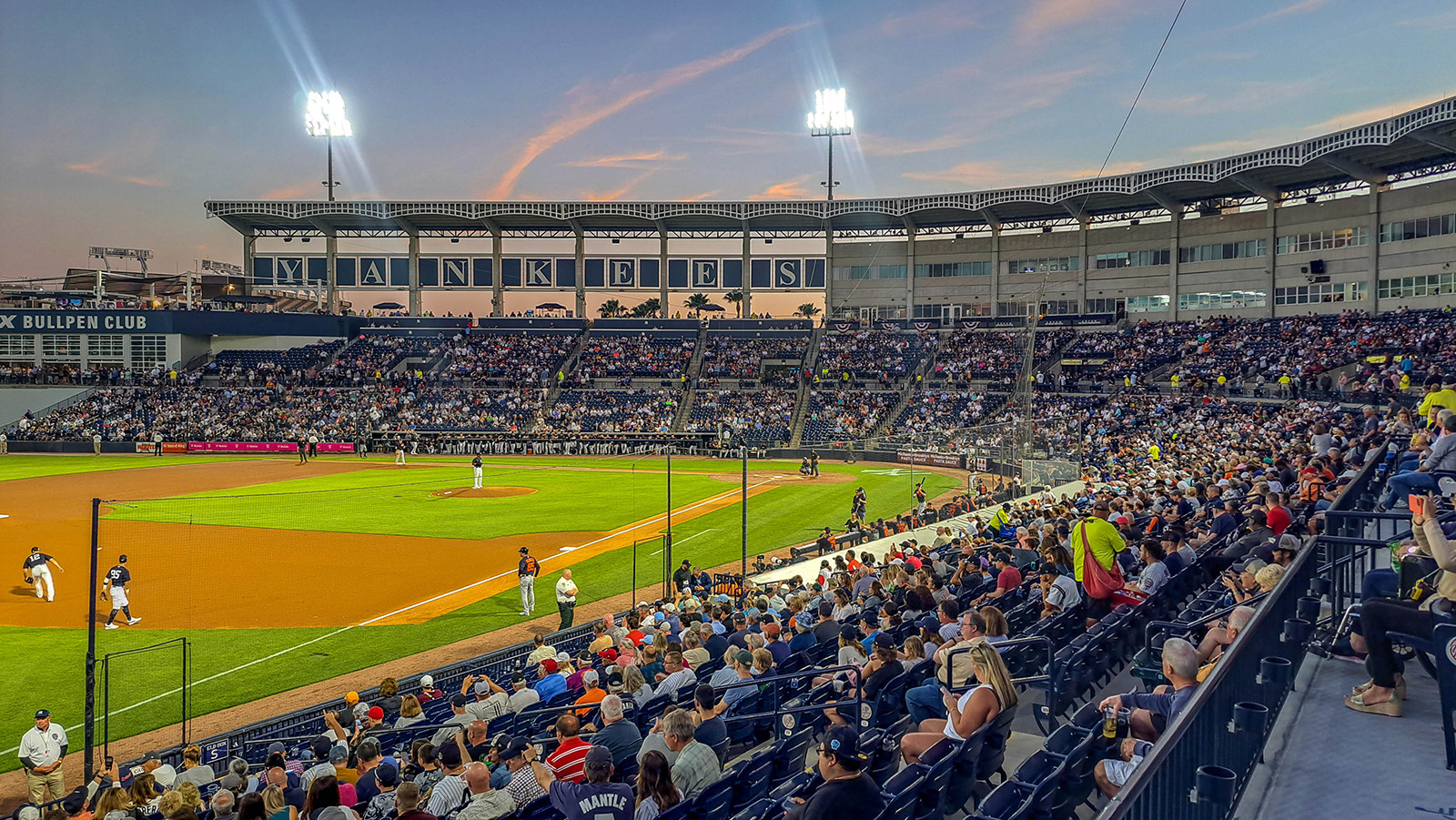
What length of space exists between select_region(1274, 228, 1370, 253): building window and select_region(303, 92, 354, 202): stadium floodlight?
65.6m

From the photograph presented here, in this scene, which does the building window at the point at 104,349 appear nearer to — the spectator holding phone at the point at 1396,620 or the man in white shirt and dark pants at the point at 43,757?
the man in white shirt and dark pants at the point at 43,757

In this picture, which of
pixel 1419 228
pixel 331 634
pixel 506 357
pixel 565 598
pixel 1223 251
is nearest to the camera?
pixel 565 598

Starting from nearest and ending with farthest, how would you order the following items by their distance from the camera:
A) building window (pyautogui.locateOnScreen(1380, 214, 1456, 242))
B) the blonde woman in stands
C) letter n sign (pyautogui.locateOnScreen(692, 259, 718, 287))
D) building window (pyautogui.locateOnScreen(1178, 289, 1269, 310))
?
the blonde woman in stands < building window (pyautogui.locateOnScreen(1380, 214, 1456, 242)) < building window (pyautogui.locateOnScreen(1178, 289, 1269, 310)) < letter n sign (pyautogui.locateOnScreen(692, 259, 718, 287))

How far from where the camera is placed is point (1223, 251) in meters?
56.4

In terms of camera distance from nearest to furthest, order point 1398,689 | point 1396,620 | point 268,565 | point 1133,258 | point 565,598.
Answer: point 1396,620
point 1398,689
point 565,598
point 268,565
point 1133,258

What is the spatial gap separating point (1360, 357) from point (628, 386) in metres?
44.4

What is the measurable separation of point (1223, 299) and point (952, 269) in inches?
738

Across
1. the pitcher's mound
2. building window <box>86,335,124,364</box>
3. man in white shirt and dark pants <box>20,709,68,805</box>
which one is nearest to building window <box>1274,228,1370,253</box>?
the pitcher's mound

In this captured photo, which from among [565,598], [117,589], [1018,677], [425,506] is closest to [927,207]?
[425,506]

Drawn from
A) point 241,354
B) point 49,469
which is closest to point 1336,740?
point 49,469

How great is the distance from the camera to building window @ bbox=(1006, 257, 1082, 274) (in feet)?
209

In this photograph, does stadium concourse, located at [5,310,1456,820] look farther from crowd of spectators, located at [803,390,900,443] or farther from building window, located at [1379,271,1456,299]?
crowd of spectators, located at [803,390,900,443]

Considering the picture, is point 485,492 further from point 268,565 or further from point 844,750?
point 844,750

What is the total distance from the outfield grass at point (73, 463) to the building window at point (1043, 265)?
53743mm
